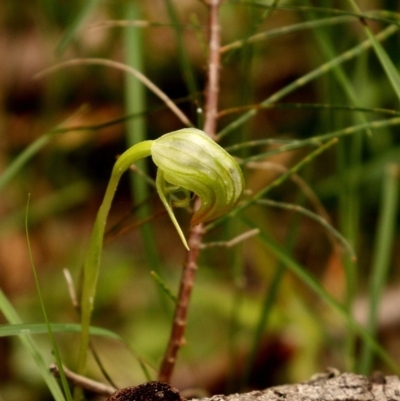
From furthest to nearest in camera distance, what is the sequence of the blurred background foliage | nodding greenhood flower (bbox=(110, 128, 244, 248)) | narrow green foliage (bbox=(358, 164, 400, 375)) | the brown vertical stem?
the blurred background foliage, narrow green foliage (bbox=(358, 164, 400, 375)), the brown vertical stem, nodding greenhood flower (bbox=(110, 128, 244, 248))

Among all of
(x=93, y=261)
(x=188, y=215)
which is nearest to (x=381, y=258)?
(x=188, y=215)

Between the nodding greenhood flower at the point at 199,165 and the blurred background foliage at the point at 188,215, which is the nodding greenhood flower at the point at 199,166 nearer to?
the nodding greenhood flower at the point at 199,165

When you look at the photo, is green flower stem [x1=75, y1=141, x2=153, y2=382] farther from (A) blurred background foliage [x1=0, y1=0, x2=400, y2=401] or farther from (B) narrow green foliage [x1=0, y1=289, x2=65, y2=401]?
(A) blurred background foliage [x1=0, y1=0, x2=400, y2=401]

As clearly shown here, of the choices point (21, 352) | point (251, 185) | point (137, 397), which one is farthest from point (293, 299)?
Answer: point (137, 397)

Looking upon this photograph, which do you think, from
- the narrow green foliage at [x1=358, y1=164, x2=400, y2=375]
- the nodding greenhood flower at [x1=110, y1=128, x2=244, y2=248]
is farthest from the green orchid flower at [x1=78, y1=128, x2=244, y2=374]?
the narrow green foliage at [x1=358, y1=164, x2=400, y2=375]

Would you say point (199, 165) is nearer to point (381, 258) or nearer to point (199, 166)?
point (199, 166)

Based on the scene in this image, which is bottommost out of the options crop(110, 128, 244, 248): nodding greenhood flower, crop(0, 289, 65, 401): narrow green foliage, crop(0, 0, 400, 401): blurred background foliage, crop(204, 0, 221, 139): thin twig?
crop(0, 289, 65, 401): narrow green foliage

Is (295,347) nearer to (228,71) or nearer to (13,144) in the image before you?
(228,71)

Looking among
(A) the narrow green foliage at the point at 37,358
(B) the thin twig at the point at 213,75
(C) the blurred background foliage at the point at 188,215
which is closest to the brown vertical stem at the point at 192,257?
(B) the thin twig at the point at 213,75
